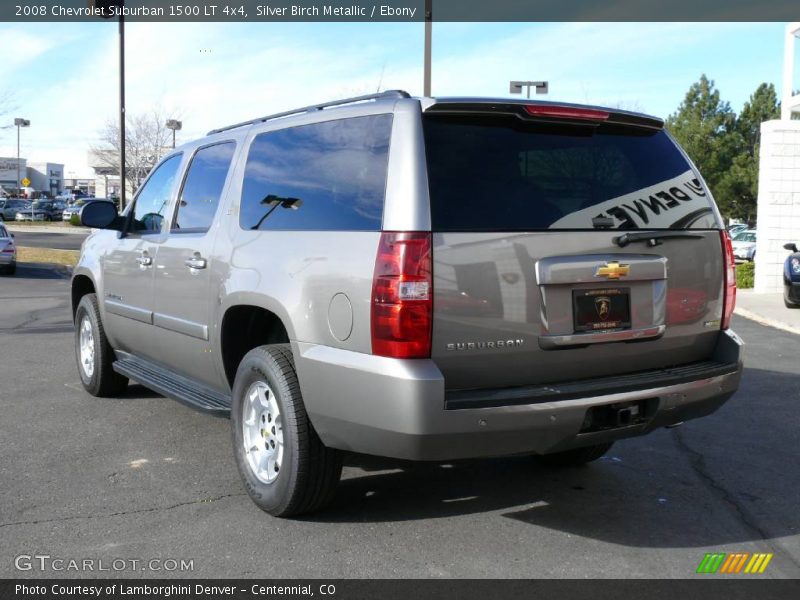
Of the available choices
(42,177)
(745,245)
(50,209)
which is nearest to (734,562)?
(745,245)

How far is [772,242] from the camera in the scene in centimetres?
1752

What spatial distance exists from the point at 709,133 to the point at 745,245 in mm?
11444

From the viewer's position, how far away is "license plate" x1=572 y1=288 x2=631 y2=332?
383cm

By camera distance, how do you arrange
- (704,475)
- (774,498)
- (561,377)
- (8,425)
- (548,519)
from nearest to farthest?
(561,377), (548,519), (774,498), (704,475), (8,425)

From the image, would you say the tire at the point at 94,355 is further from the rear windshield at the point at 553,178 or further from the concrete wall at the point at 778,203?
the concrete wall at the point at 778,203

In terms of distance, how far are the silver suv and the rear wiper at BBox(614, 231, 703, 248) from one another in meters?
0.01

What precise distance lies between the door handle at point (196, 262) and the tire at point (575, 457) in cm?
242

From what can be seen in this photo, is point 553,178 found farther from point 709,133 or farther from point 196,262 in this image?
point 709,133

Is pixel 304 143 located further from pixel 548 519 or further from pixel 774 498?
pixel 774 498

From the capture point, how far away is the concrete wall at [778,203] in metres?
17.4

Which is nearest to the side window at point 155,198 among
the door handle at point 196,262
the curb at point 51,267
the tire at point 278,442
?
the door handle at point 196,262

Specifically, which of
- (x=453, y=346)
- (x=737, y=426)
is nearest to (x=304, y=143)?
(x=453, y=346)

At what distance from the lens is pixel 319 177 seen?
4.21 m
